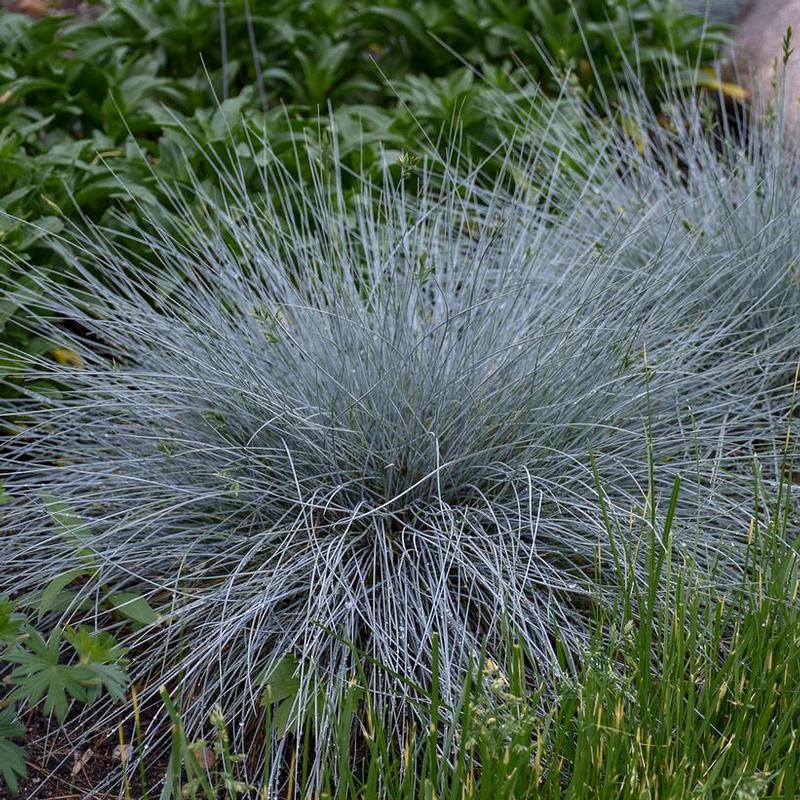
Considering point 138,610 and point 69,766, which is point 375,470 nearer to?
point 138,610

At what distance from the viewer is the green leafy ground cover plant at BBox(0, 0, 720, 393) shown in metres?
3.44

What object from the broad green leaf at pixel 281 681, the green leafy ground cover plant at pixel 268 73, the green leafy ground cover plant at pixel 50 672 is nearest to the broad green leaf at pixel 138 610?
the green leafy ground cover plant at pixel 50 672

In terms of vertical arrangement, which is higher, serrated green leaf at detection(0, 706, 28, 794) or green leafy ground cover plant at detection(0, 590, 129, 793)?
green leafy ground cover plant at detection(0, 590, 129, 793)

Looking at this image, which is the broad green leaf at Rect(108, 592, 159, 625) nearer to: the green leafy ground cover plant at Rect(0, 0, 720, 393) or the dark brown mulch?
the dark brown mulch

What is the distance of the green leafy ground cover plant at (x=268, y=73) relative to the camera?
3443 mm

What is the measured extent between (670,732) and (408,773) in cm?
46

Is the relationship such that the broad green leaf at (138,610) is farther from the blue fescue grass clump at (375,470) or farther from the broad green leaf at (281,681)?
the broad green leaf at (281,681)

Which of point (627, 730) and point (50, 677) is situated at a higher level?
point (50, 677)

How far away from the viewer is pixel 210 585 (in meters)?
2.44

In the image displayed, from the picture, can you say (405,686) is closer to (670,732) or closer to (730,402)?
(670,732)

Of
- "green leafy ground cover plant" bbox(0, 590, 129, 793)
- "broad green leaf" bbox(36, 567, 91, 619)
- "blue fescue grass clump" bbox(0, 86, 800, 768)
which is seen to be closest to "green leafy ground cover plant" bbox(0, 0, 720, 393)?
"blue fescue grass clump" bbox(0, 86, 800, 768)

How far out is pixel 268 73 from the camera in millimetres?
4379

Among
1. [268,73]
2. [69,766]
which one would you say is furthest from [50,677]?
[268,73]

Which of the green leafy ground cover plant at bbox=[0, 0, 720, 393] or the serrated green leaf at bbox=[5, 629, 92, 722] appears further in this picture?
the green leafy ground cover plant at bbox=[0, 0, 720, 393]
